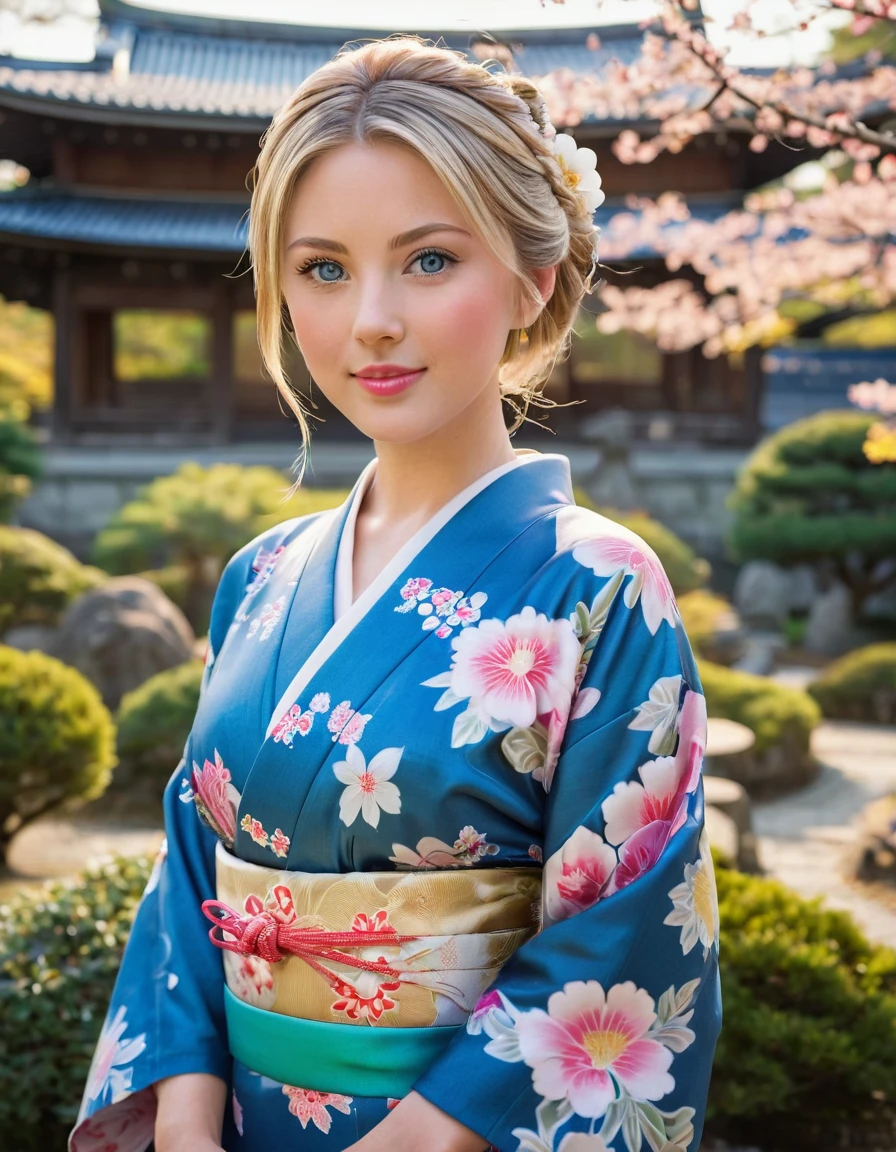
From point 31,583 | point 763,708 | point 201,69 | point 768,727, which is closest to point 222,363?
point 201,69

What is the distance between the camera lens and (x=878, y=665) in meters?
10.5

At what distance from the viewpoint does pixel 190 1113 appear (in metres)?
1.75

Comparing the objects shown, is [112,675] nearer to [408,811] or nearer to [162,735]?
[162,735]

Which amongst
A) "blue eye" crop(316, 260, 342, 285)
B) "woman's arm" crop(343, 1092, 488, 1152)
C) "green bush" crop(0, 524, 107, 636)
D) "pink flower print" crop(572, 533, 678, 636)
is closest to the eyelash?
"blue eye" crop(316, 260, 342, 285)

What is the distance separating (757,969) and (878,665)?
7898 mm

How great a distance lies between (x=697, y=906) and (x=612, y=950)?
0.16m

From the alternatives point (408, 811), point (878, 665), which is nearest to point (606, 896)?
point (408, 811)

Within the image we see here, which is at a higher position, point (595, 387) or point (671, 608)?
point (671, 608)

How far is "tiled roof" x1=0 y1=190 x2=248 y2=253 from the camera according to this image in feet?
50.5

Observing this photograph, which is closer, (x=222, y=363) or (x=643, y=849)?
(x=643, y=849)

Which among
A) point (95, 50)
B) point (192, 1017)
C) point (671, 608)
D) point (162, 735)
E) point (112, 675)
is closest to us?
point (671, 608)

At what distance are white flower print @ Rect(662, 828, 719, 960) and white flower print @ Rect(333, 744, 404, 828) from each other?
381 millimetres

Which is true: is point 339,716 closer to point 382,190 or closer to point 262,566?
point 262,566

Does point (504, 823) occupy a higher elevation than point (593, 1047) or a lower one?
higher
